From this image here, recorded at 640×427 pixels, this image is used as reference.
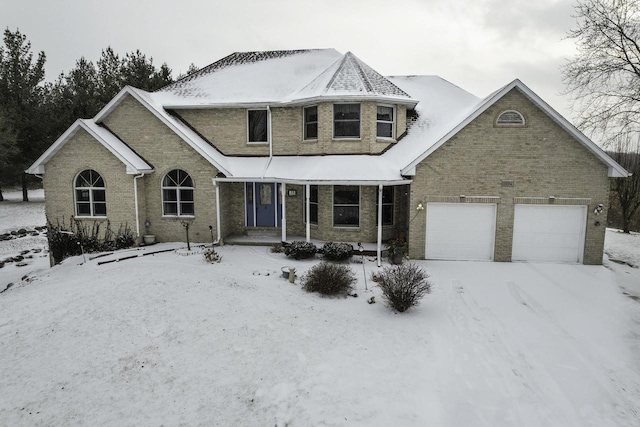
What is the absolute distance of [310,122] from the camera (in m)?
16.8

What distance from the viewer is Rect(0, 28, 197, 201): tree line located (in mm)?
34969

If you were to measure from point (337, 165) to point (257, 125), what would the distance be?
15.9 ft

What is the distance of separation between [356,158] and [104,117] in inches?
434

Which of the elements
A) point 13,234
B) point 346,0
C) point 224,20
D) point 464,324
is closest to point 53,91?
point 13,234

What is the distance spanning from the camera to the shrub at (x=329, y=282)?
1077 cm

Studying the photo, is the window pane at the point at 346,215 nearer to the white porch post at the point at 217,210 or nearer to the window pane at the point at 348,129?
the window pane at the point at 348,129

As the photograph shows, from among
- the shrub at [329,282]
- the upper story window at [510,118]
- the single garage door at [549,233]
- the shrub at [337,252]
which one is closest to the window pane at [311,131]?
the shrub at [337,252]

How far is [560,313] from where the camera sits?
9.77 metres

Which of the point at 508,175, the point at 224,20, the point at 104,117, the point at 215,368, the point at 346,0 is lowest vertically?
the point at 215,368

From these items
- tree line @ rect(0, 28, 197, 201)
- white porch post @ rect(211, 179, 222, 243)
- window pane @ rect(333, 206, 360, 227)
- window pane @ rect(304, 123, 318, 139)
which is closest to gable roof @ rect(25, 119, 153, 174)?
white porch post @ rect(211, 179, 222, 243)

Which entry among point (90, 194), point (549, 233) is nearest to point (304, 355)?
point (549, 233)

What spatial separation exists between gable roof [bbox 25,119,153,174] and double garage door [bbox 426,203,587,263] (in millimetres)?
11794

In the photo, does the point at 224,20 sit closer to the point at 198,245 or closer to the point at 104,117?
the point at 104,117

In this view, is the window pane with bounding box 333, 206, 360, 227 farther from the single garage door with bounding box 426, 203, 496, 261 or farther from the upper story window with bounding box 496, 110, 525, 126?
the upper story window with bounding box 496, 110, 525, 126
